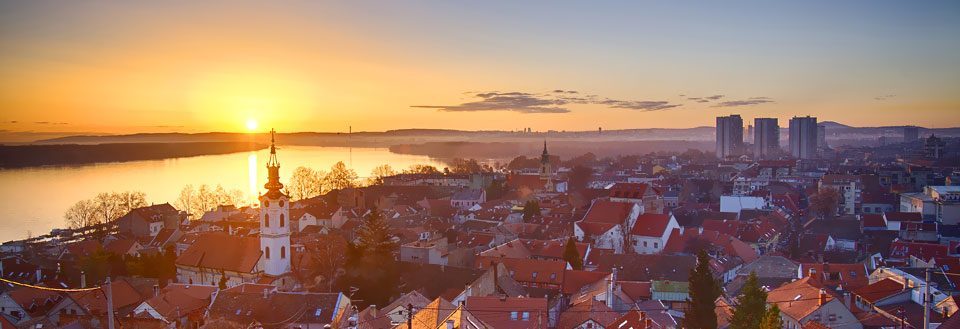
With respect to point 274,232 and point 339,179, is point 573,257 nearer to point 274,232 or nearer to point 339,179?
point 274,232

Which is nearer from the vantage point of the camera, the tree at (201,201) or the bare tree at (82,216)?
the bare tree at (82,216)

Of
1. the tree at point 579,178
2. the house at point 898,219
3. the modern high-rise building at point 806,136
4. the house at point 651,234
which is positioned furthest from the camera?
the modern high-rise building at point 806,136

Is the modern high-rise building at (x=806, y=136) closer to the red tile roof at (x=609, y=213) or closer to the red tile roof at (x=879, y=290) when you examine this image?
the red tile roof at (x=609, y=213)

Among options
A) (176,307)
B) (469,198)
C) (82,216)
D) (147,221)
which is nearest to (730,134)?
(469,198)

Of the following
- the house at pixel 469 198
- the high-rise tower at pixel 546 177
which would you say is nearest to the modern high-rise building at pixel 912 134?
the high-rise tower at pixel 546 177

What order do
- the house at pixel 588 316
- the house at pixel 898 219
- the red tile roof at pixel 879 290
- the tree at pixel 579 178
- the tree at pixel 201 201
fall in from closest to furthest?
the house at pixel 588 316
the red tile roof at pixel 879 290
the house at pixel 898 219
the tree at pixel 201 201
the tree at pixel 579 178

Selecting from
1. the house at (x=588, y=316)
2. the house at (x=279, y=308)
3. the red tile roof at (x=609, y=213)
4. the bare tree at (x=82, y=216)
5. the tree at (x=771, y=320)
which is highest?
the tree at (x=771, y=320)

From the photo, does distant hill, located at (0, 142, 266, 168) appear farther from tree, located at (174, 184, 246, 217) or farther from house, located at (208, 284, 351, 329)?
house, located at (208, 284, 351, 329)
